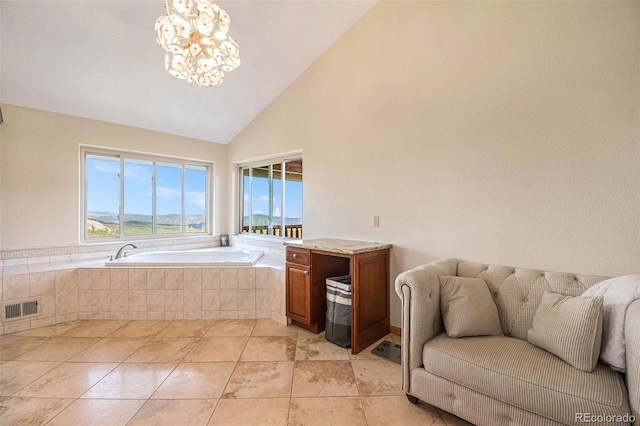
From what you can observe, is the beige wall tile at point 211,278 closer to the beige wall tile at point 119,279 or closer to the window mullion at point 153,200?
the beige wall tile at point 119,279

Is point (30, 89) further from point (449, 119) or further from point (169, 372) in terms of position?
point (449, 119)

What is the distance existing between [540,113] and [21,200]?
16.0 ft

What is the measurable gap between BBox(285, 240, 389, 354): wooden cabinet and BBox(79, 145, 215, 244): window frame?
235cm

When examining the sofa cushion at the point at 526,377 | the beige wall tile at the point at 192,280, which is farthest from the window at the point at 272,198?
the sofa cushion at the point at 526,377

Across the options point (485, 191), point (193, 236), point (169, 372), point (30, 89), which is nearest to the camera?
point (169, 372)

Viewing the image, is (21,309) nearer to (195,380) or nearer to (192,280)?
(192,280)

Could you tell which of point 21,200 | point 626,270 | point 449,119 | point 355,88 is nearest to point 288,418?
point 626,270

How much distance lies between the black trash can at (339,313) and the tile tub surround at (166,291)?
617 mm

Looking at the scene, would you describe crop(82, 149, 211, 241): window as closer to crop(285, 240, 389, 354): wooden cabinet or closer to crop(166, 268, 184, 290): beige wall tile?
crop(166, 268, 184, 290): beige wall tile

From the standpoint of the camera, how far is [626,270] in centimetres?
163

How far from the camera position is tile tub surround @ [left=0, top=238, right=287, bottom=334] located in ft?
9.36

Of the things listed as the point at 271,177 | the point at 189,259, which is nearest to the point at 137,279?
the point at 189,259

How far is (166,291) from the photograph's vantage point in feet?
9.57

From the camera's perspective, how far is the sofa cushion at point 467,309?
5.42 ft
